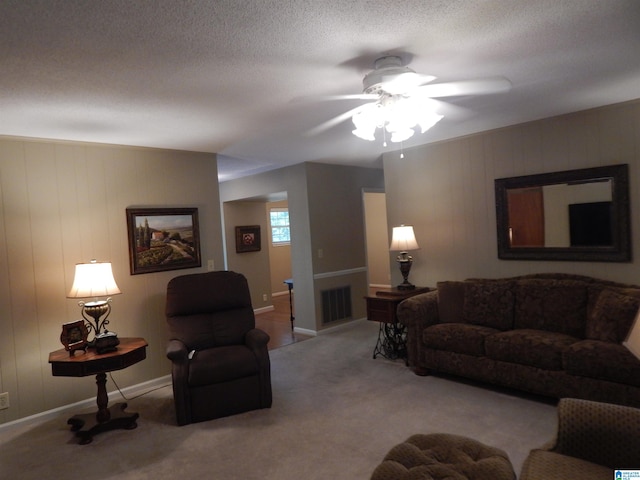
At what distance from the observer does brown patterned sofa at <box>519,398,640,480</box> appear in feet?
5.37

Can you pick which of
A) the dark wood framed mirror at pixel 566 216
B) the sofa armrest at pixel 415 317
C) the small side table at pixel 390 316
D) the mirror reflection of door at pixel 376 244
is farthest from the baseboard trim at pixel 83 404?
the mirror reflection of door at pixel 376 244

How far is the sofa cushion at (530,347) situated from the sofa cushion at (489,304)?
0.75ft

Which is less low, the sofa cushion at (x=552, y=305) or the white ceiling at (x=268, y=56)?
the white ceiling at (x=268, y=56)

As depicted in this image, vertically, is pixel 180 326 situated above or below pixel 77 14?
below

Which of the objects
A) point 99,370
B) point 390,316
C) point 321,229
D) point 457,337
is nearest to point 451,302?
point 457,337

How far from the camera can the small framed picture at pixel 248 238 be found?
287 inches

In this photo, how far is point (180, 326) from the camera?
3639 millimetres

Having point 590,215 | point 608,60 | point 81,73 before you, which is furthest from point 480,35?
point 590,215

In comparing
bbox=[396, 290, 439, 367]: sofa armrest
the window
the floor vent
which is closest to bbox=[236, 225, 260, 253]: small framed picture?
the window

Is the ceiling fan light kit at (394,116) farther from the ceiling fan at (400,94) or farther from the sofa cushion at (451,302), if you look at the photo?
the sofa cushion at (451,302)

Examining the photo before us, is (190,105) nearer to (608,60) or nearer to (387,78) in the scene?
(387,78)

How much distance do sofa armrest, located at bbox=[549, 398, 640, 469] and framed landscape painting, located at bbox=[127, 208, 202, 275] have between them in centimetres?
359

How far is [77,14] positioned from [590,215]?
13.1 feet

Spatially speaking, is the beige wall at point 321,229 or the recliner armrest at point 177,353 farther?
the beige wall at point 321,229
